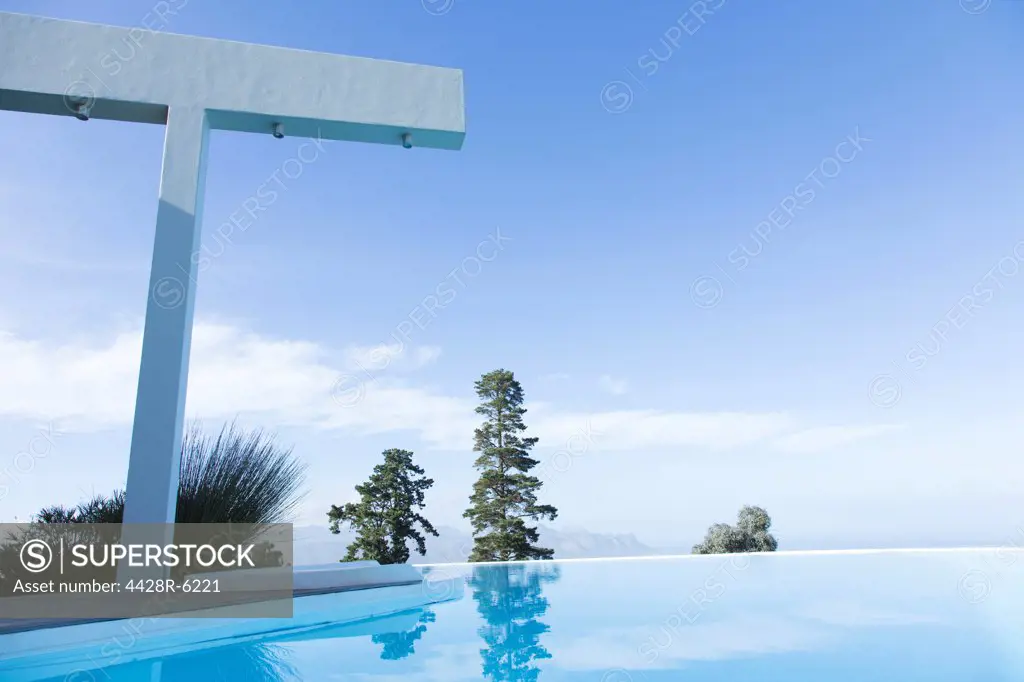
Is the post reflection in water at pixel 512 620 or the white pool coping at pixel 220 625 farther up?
the white pool coping at pixel 220 625

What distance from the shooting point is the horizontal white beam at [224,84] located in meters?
4.24

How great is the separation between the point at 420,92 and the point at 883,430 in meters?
9.73

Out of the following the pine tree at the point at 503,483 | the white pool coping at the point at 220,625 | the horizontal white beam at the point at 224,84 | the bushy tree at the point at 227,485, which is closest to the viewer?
the white pool coping at the point at 220,625

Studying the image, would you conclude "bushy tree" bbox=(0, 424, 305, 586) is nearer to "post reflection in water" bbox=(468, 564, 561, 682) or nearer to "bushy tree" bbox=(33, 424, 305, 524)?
"bushy tree" bbox=(33, 424, 305, 524)

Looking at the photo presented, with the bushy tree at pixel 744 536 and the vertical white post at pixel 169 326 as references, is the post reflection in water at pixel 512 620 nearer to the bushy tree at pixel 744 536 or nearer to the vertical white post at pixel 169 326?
the vertical white post at pixel 169 326

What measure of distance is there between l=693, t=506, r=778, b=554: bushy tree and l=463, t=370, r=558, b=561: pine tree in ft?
9.77

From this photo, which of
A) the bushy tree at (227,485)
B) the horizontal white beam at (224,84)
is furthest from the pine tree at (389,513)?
the horizontal white beam at (224,84)

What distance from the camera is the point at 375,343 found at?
29.6ft

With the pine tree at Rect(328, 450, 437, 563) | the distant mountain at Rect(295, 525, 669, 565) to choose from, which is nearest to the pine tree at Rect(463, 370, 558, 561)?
the distant mountain at Rect(295, 525, 669, 565)

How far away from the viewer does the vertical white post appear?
3811 millimetres

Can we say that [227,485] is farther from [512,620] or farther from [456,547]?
[456,547]

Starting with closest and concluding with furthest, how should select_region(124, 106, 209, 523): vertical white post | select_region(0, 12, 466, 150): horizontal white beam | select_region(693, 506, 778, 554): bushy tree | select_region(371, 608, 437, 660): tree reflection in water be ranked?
select_region(371, 608, 437, 660): tree reflection in water < select_region(124, 106, 209, 523): vertical white post < select_region(0, 12, 466, 150): horizontal white beam < select_region(693, 506, 778, 554): bushy tree

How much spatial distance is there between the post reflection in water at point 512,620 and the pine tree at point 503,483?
300 centimetres

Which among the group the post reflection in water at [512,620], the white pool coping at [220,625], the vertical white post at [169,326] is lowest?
the post reflection in water at [512,620]
